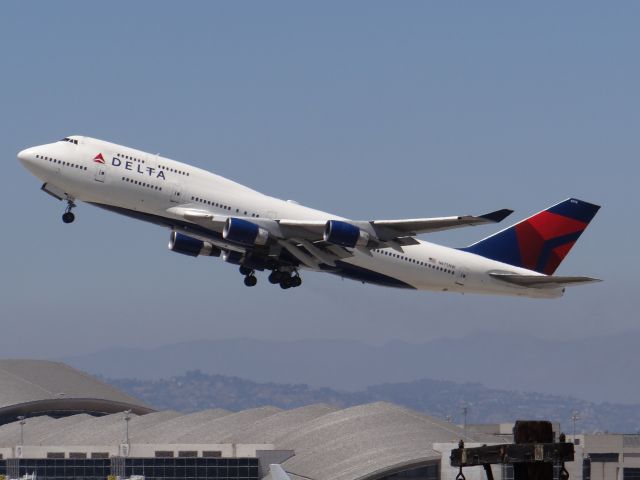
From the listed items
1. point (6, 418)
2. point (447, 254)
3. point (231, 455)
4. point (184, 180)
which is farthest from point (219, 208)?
point (6, 418)

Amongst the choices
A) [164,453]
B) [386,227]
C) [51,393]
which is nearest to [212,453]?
[164,453]

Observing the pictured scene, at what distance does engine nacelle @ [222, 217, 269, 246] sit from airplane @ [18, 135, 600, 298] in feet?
0.18

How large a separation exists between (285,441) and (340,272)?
4531cm

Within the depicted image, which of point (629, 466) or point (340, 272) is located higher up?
point (340, 272)

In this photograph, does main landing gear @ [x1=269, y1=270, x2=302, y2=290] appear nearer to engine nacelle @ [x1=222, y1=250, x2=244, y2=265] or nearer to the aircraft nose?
engine nacelle @ [x1=222, y1=250, x2=244, y2=265]

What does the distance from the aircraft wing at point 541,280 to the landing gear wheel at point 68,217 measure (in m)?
25.4

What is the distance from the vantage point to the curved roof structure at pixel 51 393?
171 meters

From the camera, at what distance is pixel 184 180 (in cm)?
6700

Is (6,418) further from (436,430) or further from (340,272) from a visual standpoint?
(340,272)

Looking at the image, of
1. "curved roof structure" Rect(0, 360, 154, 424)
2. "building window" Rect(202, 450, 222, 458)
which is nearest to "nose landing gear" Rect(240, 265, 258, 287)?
"building window" Rect(202, 450, 222, 458)

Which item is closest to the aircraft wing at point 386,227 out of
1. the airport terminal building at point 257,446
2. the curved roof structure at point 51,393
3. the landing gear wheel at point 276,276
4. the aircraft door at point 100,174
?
the landing gear wheel at point 276,276

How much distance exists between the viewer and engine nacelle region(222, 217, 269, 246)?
65812mm

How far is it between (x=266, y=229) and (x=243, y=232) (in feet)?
6.57

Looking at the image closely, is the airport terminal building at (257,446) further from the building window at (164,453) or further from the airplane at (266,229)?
the airplane at (266,229)
